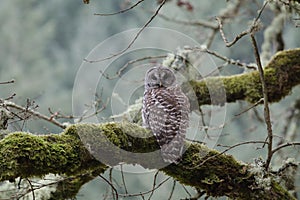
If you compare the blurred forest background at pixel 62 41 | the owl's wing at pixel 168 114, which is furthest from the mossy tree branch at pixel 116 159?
the blurred forest background at pixel 62 41

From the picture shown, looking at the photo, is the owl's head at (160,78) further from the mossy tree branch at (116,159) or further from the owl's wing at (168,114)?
the mossy tree branch at (116,159)

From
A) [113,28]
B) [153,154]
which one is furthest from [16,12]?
[153,154]

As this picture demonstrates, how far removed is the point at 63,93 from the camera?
10484 millimetres

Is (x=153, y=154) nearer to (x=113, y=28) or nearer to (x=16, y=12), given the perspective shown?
(x=113, y=28)

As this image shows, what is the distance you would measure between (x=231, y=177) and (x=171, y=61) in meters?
1.69

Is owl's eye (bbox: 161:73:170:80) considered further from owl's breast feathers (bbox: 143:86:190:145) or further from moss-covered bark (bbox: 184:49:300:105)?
owl's breast feathers (bbox: 143:86:190:145)

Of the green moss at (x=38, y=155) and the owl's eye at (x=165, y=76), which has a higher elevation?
the owl's eye at (x=165, y=76)

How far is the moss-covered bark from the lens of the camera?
3906 millimetres

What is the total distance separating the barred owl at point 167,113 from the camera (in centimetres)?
294

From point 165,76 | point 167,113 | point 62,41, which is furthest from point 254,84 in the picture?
point 62,41

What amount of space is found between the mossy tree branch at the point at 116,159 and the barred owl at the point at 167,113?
0.09 meters

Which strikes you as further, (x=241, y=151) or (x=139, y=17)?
(x=139, y=17)

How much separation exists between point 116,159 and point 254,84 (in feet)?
5.74

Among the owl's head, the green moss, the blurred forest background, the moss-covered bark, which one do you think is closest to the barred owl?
the owl's head
